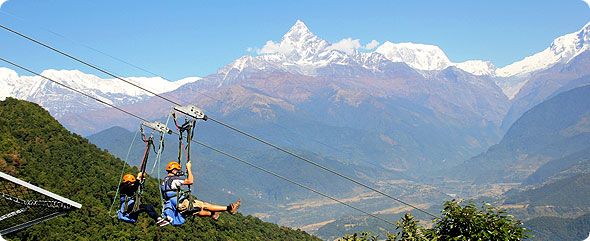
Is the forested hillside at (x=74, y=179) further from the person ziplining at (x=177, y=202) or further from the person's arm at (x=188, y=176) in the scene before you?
the person's arm at (x=188, y=176)

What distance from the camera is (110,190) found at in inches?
2618

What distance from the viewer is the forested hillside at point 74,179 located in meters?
53.5

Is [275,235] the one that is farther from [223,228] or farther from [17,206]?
[17,206]

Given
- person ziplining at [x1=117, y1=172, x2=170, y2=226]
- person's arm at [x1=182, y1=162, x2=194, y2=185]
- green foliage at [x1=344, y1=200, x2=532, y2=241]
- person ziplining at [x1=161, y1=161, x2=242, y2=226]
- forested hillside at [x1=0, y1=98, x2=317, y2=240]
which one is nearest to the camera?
person's arm at [x1=182, y1=162, x2=194, y2=185]

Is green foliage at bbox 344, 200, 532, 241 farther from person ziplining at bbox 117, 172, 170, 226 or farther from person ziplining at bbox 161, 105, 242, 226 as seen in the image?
person ziplining at bbox 117, 172, 170, 226

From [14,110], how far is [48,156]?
36.8 feet

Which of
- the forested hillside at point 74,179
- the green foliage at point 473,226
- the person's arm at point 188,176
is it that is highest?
the green foliage at point 473,226

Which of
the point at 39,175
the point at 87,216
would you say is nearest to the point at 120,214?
the point at 87,216

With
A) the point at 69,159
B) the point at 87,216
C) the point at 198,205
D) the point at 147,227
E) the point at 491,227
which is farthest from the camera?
the point at 69,159

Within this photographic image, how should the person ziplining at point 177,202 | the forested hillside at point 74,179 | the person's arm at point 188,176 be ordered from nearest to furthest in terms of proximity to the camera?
the person's arm at point 188,176 < the person ziplining at point 177,202 < the forested hillside at point 74,179

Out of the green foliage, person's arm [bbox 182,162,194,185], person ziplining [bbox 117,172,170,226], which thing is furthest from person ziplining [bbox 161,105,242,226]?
the green foliage

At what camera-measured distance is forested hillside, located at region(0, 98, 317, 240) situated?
175 ft

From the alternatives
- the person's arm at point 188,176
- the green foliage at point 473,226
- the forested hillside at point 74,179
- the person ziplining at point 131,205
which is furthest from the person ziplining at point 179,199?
the forested hillside at point 74,179

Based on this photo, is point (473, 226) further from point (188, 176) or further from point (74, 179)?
point (74, 179)
